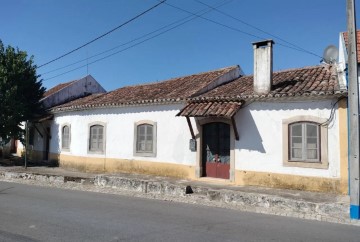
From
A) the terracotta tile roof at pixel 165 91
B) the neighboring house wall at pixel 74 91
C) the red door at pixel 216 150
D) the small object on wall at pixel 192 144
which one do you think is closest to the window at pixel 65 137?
the terracotta tile roof at pixel 165 91

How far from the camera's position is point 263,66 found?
1234 cm

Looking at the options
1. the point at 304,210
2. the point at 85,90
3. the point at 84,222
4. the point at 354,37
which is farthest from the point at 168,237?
the point at 85,90

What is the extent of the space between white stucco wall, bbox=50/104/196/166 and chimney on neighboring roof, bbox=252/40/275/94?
3.35 meters

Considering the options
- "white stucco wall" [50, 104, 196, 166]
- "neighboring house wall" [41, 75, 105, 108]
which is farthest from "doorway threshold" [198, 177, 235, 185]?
"neighboring house wall" [41, 75, 105, 108]

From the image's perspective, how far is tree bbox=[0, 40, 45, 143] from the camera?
1842 centimetres

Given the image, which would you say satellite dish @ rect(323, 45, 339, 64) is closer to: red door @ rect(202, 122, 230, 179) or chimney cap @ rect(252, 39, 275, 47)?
chimney cap @ rect(252, 39, 275, 47)

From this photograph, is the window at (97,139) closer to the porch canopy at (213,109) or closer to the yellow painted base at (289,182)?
the porch canopy at (213,109)

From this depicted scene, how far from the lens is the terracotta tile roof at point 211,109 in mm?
11617

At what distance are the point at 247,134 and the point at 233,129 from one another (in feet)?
1.77

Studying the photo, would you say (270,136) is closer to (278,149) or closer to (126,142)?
(278,149)

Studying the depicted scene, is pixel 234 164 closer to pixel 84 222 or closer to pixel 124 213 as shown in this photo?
pixel 124 213

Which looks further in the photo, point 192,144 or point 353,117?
point 192,144

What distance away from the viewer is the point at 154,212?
8.45 meters

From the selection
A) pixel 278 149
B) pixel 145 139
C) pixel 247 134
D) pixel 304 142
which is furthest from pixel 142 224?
pixel 145 139
